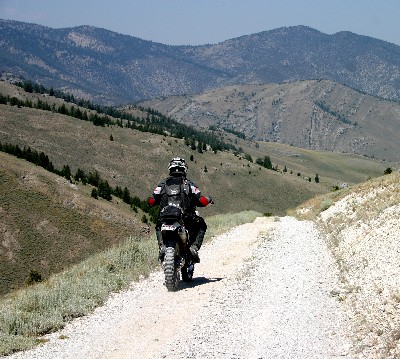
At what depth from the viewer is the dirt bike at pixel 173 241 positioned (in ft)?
41.9

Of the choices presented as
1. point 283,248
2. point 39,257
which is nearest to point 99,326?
point 283,248

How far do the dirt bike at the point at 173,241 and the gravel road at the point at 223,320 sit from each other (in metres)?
0.45

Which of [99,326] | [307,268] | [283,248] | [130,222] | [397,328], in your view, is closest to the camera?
[397,328]

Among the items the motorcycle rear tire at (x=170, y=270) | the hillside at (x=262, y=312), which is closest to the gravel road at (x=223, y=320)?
the hillside at (x=262, y=312)

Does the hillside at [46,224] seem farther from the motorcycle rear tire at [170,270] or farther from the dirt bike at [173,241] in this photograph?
the motorcycle rear tire at [170,270]

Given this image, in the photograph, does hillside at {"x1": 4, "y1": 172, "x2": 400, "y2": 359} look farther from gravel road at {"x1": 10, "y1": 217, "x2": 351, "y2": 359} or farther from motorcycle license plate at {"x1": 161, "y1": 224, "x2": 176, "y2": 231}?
motorcycle license plate at {"x1": 161, "y1": 224, "x2": 176, "y2": 231}

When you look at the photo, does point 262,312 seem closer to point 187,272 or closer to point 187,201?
point 187,272

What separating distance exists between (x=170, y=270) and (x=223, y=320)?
3422 millimetres

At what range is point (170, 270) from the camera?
12.7 m

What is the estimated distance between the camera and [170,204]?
1349 centimetres

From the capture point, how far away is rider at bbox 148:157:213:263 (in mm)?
13625

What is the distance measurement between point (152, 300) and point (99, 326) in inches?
84.1

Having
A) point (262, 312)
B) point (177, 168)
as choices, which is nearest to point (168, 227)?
point (177, 168)

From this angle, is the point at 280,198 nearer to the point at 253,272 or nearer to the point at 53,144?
the point at 53,144
